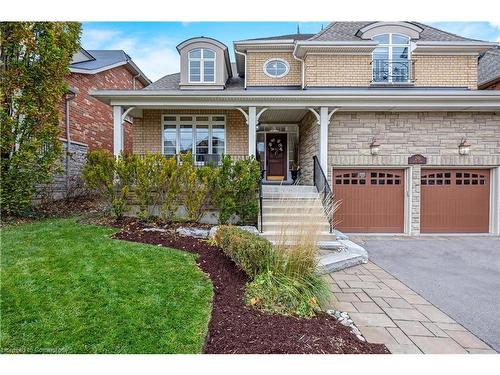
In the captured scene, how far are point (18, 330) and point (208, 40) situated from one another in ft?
31.9

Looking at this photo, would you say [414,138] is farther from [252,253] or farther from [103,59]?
[103,59]

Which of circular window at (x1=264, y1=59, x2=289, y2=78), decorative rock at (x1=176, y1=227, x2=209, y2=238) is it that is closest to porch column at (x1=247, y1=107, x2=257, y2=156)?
decorative rock at (x1=176, y1=227, x2=209, y2=238)

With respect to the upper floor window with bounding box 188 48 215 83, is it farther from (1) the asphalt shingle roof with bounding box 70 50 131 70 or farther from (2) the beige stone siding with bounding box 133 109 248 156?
(1) the asphalt shingle roof with bounding box 70 50 131 70

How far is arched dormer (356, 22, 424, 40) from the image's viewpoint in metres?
9.67

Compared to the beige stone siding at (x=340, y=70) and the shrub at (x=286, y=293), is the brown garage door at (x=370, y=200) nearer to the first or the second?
the beige stone siding at (x=340, y=70)

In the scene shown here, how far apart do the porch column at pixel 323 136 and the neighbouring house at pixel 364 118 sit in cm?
3

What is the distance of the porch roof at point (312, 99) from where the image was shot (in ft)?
24.6

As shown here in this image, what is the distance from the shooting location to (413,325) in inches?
127

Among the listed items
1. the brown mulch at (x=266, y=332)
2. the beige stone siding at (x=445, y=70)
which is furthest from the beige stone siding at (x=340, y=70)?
the brown mulch at (x=266, y=332)

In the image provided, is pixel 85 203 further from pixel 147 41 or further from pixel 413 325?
pixel 413 325

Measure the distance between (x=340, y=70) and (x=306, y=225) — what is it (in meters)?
7.84

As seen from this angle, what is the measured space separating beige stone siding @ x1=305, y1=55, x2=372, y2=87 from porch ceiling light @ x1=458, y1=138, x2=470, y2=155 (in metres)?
3.36
